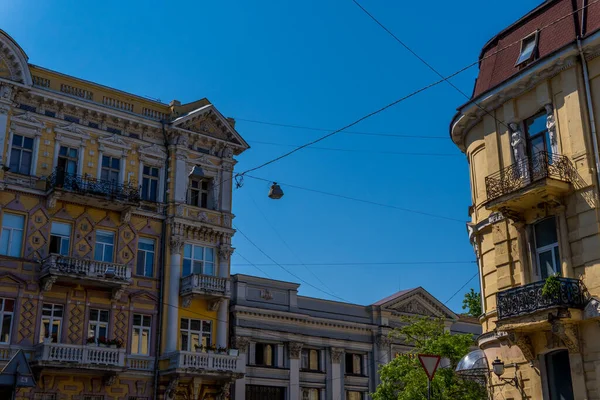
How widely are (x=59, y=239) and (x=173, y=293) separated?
5780 mm

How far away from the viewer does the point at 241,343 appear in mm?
40062

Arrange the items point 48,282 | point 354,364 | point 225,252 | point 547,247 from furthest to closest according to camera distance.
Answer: point 354,364 < point 225,252 < point 48,282 < point 547,247

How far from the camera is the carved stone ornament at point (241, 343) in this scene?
39.8 meters

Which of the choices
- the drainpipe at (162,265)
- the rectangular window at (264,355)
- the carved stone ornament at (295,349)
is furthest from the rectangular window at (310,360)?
the drainpipe at (162,265)

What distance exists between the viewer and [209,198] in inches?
1438

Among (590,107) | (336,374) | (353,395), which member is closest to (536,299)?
(590,107)

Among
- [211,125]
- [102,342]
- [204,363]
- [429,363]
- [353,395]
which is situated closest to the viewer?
[429,363]

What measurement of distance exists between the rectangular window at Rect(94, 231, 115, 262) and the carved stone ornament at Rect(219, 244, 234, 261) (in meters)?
5.46

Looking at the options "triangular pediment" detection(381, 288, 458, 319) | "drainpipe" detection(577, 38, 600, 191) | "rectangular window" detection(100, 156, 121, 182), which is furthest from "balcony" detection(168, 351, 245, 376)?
"drainpipe" detection(577, 38, 600, 191)

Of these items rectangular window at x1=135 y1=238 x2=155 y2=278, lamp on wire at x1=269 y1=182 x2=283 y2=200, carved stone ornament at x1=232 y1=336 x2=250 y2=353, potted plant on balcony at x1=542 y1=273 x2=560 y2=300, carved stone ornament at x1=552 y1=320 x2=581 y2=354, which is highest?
lamp on wire at x1=269 y1=182 x2=283 y2=200

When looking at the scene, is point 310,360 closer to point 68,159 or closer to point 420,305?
point 420,305

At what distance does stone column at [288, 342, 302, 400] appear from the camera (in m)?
41.4

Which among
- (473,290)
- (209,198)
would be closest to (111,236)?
(209,198)

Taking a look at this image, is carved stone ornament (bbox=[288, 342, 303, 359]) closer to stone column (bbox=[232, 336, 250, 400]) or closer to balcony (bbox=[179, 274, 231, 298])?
stone column (bbox=[232, 336, 250, 400])
